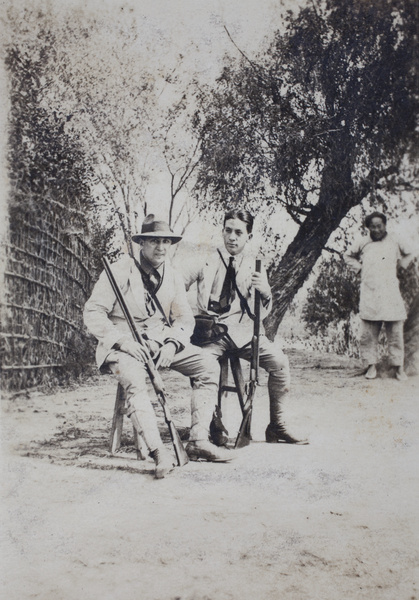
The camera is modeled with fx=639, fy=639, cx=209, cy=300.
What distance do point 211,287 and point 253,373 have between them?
1.80 ft

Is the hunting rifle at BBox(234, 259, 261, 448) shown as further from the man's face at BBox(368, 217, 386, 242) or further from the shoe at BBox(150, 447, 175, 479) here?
the man's face at BBox(368, 217, 386, 242)

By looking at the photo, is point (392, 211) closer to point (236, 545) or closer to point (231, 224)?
point (231, 224)

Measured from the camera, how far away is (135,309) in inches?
143

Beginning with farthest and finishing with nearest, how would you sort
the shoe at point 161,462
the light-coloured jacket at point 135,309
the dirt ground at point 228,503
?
the light-coloured jacket at point 135,309 < the shoe at point 161,462 < the dirt ground at point 228,503

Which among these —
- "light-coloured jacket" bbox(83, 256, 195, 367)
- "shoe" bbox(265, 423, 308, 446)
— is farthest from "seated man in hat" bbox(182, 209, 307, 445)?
"light-coloured jacket" bbox(83, 256, 195, 367)

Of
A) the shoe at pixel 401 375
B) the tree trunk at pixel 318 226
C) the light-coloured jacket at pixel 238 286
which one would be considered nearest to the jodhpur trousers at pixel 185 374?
the light-coloured jacket at pixel 238 286

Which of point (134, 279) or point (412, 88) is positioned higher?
point (412, 88)

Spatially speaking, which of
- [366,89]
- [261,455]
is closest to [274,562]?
[261,455]

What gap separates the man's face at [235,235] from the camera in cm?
371

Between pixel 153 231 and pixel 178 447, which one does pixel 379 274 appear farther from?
pixel 178 447

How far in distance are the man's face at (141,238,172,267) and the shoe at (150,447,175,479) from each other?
1.05 metres

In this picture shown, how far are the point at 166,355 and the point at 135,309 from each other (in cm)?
32

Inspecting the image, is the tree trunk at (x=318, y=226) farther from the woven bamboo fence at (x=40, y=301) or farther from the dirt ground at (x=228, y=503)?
the woven bamboo fence at (x=40, y=301)

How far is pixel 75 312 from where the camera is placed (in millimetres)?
3689
